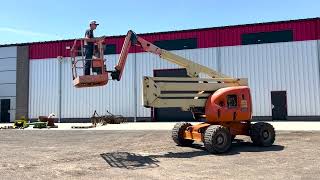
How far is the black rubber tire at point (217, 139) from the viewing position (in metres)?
13.3

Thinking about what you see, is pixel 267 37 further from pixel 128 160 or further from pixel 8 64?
pixel 8 64

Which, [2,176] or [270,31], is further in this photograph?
[270,31]

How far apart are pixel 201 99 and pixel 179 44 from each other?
73.3 ft

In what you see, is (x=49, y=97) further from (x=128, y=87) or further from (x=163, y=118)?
(x=163, y=118)

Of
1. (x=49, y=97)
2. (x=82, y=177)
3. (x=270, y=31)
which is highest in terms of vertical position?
(x=270, y=31)

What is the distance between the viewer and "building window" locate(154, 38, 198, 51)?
36156 mm

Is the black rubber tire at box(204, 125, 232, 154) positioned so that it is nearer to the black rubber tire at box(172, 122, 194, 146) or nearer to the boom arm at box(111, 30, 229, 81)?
the black rubber tire at box(172, 122, 194, 146)

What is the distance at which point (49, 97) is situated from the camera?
39312 mm

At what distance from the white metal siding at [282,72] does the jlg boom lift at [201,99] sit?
1822 cm

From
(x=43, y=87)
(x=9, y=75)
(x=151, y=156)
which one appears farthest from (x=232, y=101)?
(x=9, y=75)

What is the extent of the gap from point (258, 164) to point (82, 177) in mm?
5239

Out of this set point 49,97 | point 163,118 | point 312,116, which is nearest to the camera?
point 312,116

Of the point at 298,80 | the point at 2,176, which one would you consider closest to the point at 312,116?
the point at 298,80

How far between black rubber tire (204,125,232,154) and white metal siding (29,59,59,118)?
28.3m
